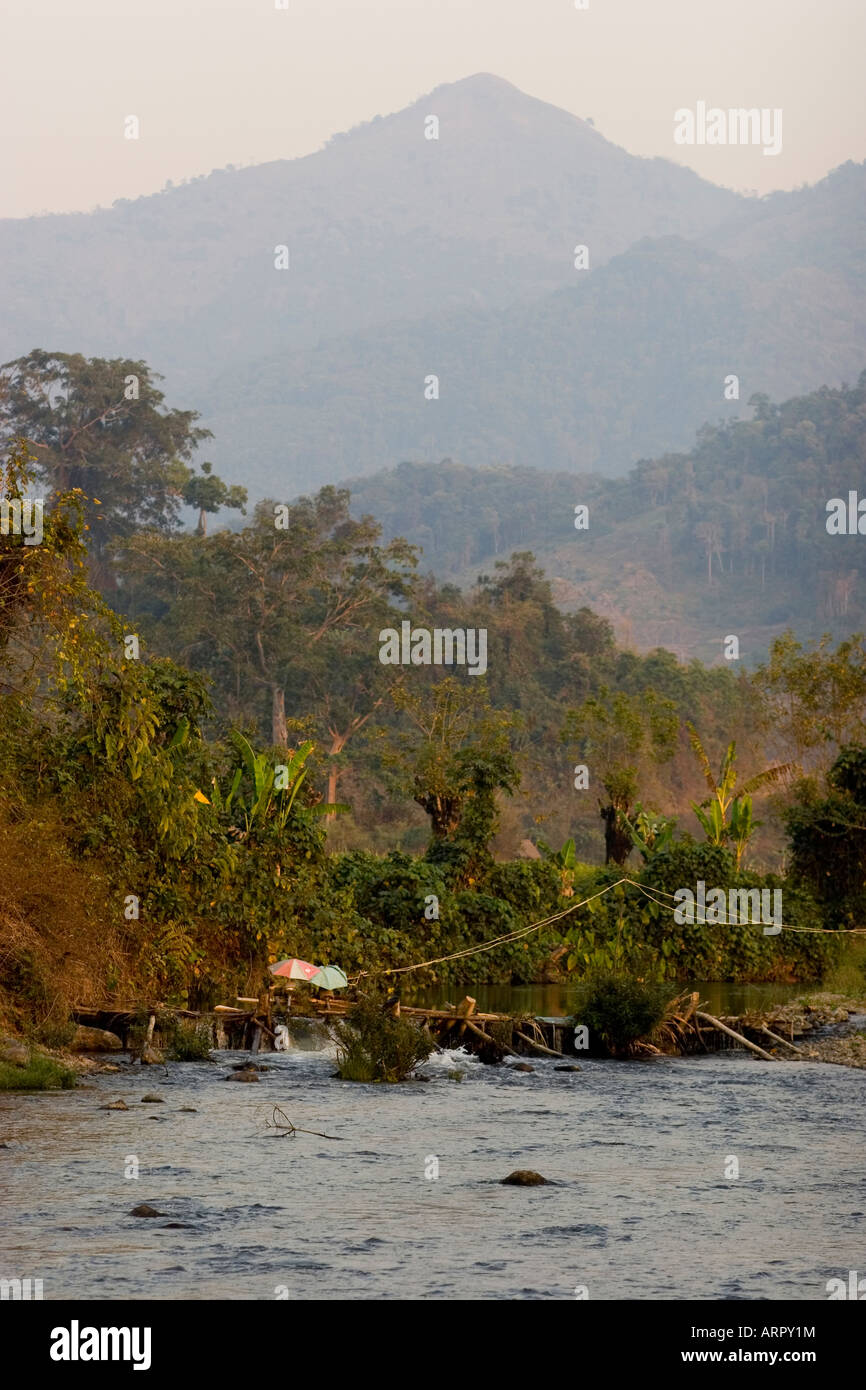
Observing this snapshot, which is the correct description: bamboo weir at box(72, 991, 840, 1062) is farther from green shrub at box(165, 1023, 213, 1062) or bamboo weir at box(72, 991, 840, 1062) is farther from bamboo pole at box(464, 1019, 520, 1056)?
green shrub at box(165, 1023, 213, 1062)

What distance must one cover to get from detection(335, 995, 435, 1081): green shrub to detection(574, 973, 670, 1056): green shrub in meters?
2.30

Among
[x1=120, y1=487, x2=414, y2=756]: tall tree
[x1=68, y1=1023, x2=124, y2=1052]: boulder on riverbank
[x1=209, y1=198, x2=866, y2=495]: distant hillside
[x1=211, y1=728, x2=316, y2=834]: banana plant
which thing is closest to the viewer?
[x1=68, y1=1023, x2=124, y2=1052]: boulder on riverbank

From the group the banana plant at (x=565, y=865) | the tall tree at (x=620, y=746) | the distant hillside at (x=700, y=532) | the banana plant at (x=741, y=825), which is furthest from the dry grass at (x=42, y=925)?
the distant hillside at (x=700, y=532)

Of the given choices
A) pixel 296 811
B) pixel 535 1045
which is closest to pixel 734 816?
pixel 296 811

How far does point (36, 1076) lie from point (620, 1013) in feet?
20.5

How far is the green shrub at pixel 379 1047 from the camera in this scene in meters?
15.4

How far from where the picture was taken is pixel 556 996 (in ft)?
78.4

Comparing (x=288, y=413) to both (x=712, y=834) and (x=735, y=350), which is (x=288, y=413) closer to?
(x=735, y=350)

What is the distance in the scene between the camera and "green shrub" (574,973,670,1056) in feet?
56.1

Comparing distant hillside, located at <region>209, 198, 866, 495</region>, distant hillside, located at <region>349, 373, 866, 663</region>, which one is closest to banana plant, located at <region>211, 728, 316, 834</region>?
distant hillside, located at <region>349, 373, 866, 663</region>

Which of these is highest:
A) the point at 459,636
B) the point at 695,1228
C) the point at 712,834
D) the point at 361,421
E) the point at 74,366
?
the point at 361,421

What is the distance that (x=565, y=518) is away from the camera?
126m

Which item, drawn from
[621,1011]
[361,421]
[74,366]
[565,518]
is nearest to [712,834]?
[621,1011]
